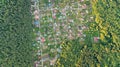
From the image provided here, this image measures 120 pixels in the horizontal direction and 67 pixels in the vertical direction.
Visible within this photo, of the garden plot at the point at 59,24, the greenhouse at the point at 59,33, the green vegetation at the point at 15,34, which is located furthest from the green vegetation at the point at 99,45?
the green vegetation at the point at 15,34

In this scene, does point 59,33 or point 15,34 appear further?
point 59,33

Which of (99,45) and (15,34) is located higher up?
(15,34)

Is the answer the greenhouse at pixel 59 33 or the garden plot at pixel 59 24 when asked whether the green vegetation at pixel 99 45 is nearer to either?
the greenhouse at pixel 59 33

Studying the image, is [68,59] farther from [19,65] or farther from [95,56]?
[19,65]

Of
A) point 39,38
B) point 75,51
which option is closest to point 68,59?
point 75,51

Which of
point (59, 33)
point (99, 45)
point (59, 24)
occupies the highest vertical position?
point (59, 24)

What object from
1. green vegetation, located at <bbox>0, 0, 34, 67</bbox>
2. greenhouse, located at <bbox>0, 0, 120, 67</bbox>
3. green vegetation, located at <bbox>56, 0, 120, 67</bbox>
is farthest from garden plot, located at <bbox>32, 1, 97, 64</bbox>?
green vegetation, located at <bbox>0, 0, 34, 67</bbox>

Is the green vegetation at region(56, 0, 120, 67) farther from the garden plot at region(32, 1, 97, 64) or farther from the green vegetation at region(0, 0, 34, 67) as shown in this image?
the green vegetation at region(0, 0, 34, 67)

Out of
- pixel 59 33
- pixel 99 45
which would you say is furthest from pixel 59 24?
pixel 99 45

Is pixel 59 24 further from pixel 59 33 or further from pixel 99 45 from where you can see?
pixel 99 45
